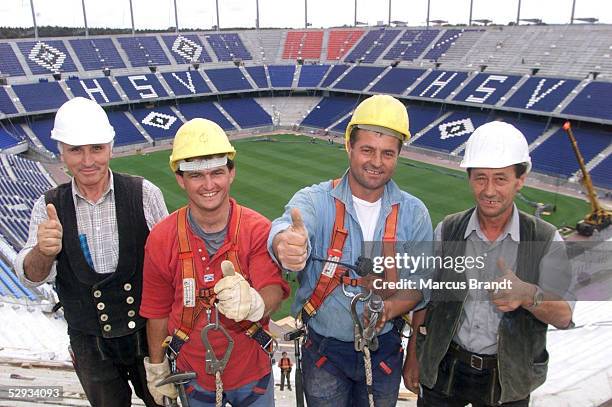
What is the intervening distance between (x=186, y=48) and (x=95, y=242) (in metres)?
54.9

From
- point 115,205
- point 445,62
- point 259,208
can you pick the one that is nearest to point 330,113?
point 445,62

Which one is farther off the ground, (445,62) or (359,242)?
(445,62)

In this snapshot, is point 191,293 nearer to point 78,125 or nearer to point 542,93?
point 78,125

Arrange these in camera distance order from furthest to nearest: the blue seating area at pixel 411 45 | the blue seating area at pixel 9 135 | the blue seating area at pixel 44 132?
the blue seating area at pixel 411 45
the blue seating area at pixel 44 132
the blue seating area at pixel 9 135

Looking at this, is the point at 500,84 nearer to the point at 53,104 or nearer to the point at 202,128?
the point at 53,104

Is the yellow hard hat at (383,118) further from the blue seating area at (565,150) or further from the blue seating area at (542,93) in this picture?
the blue seating area at (542,93)

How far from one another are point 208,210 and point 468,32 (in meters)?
51.8

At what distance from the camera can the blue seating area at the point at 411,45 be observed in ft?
165

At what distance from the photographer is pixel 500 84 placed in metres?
40.6

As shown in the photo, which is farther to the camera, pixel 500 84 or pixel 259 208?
pixel 500 84

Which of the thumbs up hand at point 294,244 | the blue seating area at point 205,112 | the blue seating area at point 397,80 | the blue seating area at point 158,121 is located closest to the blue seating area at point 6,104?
the blue seating area at point 158,121

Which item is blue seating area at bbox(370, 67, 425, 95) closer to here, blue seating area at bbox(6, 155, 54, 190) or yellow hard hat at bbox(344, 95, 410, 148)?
blue seating area at bbox(6, 155, 54, 190)

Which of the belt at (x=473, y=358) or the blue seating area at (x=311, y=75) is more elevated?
the blue seating area at (x=311, y=75)

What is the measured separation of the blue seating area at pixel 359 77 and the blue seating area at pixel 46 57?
26.0 meters
